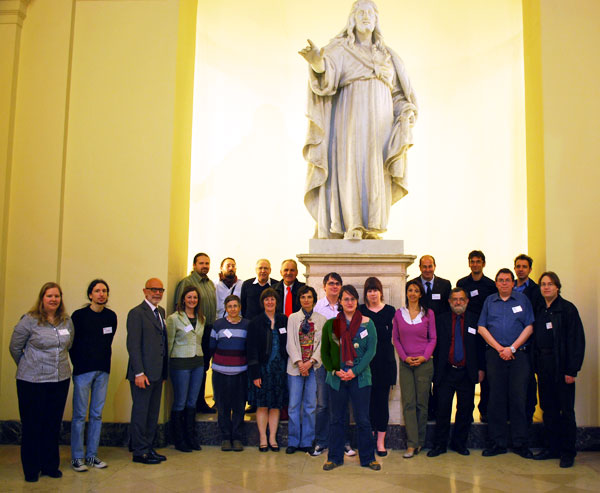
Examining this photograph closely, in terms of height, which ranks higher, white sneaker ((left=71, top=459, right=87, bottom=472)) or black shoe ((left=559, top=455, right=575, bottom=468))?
black shoe ((left=559, top=455, right=575, bottom=468))

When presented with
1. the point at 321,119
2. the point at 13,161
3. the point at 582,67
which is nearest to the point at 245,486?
the point at 321,119

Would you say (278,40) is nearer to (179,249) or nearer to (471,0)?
(471,0)

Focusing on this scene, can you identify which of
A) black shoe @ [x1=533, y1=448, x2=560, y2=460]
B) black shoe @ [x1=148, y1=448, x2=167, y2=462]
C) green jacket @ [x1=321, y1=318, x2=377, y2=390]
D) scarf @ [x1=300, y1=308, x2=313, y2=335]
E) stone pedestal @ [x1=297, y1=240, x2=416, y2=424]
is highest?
stone pedestal @ [x1=297, y1=240, x2=416, y2=424]

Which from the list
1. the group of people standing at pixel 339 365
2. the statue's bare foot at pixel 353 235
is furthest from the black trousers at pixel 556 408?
the statue's bare foot at pixel 353 235

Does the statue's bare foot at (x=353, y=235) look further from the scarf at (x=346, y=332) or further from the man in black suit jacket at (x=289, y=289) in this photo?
the scarf at (x=346, y=332)

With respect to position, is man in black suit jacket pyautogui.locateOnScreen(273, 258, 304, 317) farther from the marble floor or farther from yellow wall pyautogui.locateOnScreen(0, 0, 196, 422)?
the marble floor

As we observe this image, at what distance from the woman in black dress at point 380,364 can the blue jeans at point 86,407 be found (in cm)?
202

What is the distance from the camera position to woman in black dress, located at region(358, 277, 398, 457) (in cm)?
485

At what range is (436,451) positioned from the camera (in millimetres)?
4855

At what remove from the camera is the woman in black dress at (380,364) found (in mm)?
4852

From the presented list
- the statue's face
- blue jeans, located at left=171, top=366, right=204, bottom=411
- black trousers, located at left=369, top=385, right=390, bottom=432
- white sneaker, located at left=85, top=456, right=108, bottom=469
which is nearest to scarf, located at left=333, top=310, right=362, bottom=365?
black trousers, located at left=369, top=385, right=390, bottom=432

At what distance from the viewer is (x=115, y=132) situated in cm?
571

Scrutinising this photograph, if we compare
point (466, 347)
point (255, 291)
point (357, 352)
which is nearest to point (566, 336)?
point (466, 347)

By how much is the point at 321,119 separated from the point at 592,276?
2.70 meters
